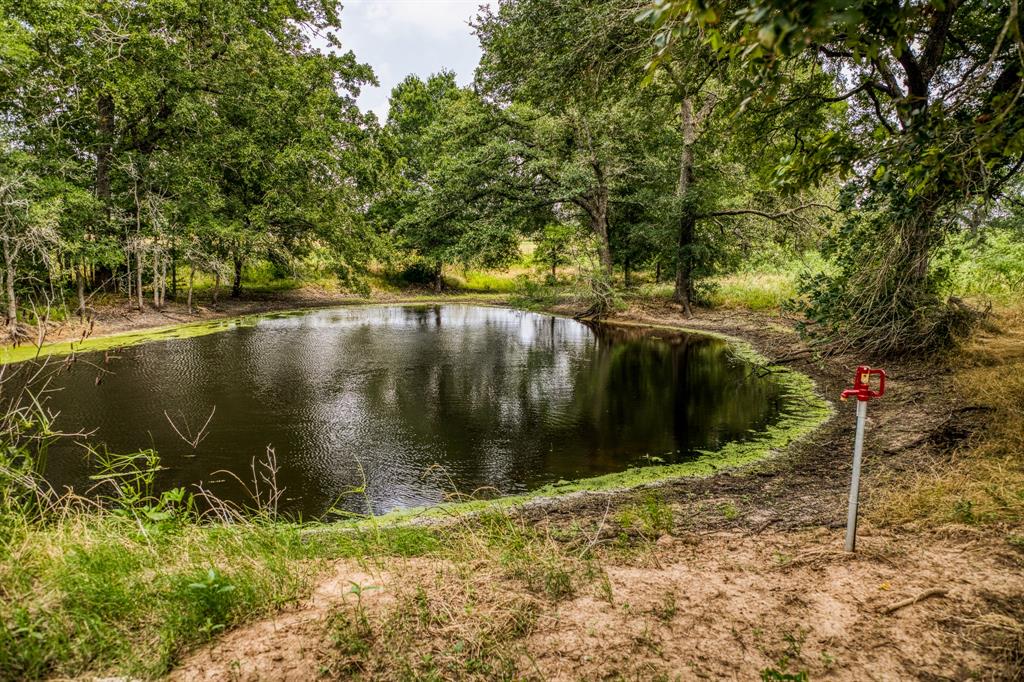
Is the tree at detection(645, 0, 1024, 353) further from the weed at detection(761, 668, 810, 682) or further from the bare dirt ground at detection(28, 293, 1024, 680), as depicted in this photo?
the weed at detection(761, 668, 810, 682)

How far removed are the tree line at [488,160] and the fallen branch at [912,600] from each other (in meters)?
2.95

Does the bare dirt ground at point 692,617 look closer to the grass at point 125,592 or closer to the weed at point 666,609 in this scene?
the weed at point 666,609

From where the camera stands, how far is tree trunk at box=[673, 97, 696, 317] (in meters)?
16.5

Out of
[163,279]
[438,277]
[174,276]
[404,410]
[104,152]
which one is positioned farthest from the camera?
[438,277]

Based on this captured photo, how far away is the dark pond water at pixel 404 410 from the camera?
5.42m

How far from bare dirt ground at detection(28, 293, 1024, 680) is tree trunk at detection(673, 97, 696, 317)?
47.7ft

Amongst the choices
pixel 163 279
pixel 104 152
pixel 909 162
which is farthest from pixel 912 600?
pixel 104 152

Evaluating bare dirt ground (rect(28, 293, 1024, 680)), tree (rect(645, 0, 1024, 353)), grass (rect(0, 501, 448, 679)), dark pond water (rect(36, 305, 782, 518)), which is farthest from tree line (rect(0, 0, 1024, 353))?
grass (rect(0, 501, 448, 679))

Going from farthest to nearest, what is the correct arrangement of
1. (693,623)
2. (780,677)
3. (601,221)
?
(601,221), (693,623), (780,677)

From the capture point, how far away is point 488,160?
684 inches

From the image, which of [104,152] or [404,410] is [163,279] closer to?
[104,152]

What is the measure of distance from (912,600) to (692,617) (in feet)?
3.14

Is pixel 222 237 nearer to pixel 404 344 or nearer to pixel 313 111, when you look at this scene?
pixel 313 111

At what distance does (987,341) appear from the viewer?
7.25m
